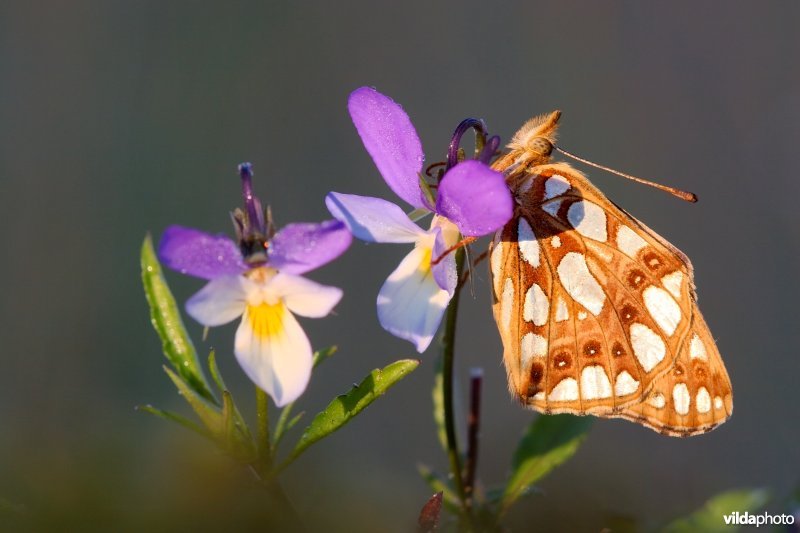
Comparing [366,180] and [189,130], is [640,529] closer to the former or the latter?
[366,180]

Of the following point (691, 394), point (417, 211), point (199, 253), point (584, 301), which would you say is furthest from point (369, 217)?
point (691, 394)

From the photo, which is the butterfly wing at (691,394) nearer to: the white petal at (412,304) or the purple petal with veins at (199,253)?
the white petal at (412,304)

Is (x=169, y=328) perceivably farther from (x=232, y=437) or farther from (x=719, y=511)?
(x=719, y=511)

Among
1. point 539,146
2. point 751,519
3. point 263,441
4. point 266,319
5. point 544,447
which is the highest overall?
point 539,146

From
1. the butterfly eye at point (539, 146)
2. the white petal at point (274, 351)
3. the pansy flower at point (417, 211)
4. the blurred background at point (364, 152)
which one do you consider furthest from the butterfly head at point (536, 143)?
the blurred background at point (364, 152)

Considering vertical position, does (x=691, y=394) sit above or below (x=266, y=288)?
below

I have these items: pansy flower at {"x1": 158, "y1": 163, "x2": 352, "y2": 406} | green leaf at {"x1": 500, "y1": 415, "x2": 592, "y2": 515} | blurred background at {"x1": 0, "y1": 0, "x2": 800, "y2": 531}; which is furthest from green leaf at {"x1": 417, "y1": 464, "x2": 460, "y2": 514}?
blurred background at {"x1": 0, "y1": 0, "x2": 800, "y2": 531}

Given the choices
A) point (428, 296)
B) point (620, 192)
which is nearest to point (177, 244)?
point (428, 296)
